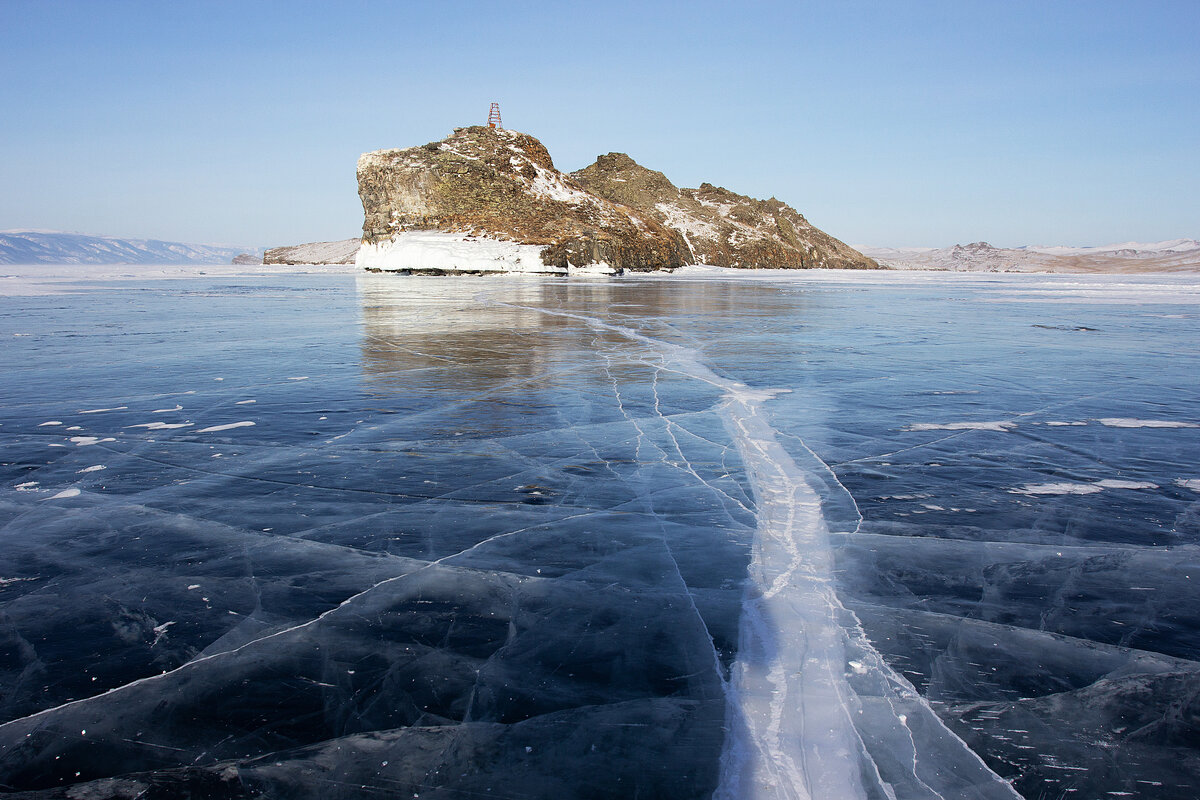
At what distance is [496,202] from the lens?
64188 mm

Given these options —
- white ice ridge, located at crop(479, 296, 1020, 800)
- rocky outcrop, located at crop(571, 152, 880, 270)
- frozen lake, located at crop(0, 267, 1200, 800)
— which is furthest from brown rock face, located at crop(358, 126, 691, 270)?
white ice ridge, located at crop(479, 296, 1020, 800)

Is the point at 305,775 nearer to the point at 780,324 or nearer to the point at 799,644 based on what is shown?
the point at 799,644

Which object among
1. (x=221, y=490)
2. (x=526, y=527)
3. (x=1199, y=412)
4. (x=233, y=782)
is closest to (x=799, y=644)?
(x=526, y=527)

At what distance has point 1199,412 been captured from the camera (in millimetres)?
6754

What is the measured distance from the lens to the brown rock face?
59812mm

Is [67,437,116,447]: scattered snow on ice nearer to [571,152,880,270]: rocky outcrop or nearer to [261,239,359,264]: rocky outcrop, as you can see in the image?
[571,152,880,270]: rocky outcrop

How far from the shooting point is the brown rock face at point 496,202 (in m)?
59.8

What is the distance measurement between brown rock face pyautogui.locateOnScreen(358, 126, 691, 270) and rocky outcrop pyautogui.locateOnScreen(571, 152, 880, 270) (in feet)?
131

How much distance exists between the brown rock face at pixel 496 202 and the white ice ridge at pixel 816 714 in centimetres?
5561

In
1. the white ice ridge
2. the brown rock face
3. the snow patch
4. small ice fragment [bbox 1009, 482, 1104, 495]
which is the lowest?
the white ice ridge

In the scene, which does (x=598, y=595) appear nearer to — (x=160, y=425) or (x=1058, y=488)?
(x=1058, y=488)

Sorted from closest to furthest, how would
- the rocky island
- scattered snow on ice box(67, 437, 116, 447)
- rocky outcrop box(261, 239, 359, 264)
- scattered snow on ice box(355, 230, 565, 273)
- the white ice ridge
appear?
the white ice ridge → scattered snow on ice box(67, 437, 116, 447) → scattered snow on ice box(355, 230, 565, 273) → the rocky island → rocky outcrop box(261, 239, 359, 264)

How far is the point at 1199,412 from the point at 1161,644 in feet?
18.0

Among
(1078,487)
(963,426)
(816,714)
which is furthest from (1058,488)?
(816,714)
